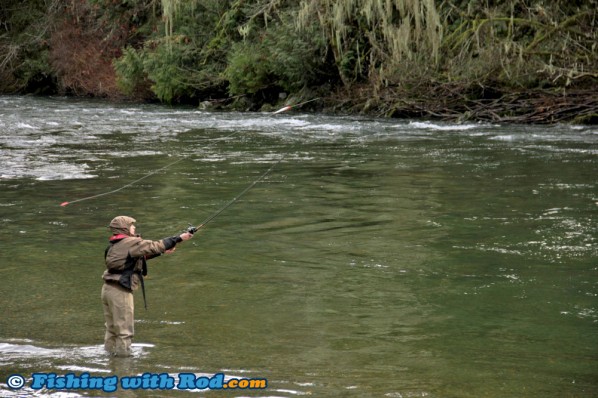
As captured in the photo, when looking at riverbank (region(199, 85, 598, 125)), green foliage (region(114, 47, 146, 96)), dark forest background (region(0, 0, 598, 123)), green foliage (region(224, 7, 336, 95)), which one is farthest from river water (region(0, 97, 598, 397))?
green foliage (region(114, 47, 146, 96))

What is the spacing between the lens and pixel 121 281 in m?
8.28

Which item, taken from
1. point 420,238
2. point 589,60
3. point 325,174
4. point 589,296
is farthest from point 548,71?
point 589,296

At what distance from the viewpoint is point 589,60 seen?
25422 mm

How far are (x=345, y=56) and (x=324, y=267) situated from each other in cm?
1971

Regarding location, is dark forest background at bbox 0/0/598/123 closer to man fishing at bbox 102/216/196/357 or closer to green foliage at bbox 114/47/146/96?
green foliage at bbox 114/47/146/96

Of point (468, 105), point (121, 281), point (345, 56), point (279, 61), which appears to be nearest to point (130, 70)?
point (279, 61)

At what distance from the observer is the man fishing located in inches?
326

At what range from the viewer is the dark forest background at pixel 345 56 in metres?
26.0

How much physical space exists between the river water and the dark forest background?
4.57 metres

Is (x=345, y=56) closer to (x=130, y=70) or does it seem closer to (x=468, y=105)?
(x=468, y=105)

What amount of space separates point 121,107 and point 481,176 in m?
19.5

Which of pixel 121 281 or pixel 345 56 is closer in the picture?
pixel 121 281

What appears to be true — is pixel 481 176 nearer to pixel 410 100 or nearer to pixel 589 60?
pixel 589 60

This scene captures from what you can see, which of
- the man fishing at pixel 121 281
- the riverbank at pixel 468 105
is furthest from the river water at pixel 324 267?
the riverbank at pixel 468 105
